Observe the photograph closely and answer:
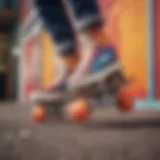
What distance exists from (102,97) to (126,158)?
1.23 ft

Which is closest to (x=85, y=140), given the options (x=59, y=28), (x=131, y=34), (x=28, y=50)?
(x=59, y=28)

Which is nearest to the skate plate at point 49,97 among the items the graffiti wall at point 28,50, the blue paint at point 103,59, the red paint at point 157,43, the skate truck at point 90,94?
the skate truck at point 90,94

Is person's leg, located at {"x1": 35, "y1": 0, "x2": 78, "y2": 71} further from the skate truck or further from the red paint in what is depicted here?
the red paint

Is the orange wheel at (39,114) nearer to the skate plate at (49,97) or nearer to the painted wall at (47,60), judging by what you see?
the skate plate at (49,97)

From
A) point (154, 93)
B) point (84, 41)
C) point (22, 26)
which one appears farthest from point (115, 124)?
point (22, 26)

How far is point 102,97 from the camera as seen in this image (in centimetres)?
91

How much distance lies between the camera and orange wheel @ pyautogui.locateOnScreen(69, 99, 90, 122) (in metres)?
A: 0.85

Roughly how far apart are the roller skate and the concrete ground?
0.04m

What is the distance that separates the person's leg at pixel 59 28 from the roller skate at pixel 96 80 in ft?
→ 0.30

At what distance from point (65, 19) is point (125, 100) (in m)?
0.26

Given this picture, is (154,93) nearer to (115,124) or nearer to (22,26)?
(115,124)

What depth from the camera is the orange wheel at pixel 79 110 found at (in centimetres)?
85

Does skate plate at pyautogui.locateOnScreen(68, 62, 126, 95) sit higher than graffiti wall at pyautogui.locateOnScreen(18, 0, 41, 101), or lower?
lower

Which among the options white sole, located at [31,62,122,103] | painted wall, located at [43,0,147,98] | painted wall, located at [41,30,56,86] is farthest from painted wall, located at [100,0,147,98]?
painted wall, located at [41,30,56,86]
